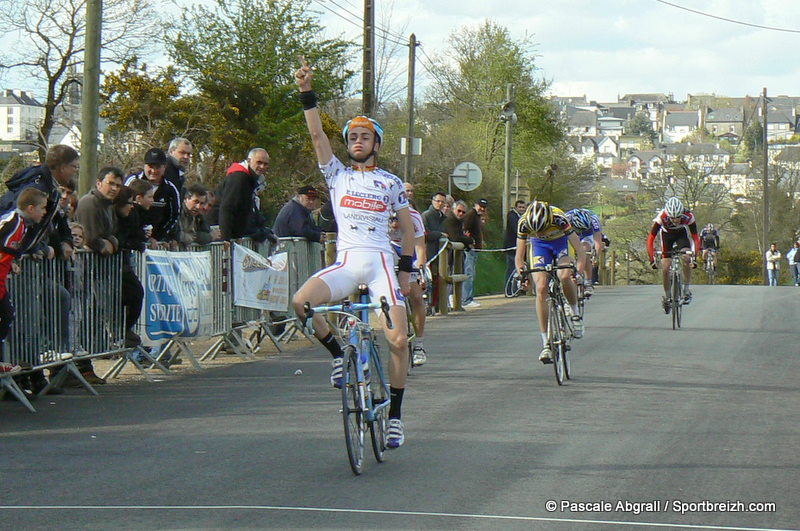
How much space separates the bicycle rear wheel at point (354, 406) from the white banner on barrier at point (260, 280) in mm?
7210

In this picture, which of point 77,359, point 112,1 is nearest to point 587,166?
point 112,1

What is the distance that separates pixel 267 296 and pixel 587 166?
178 feet

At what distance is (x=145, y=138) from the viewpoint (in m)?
37.9

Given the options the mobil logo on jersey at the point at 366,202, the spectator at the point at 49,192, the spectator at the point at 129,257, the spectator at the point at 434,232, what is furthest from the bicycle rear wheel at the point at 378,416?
the spectator at the point at 434,232

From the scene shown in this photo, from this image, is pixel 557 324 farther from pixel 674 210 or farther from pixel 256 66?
pixel 256 66

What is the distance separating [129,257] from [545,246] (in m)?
4.15

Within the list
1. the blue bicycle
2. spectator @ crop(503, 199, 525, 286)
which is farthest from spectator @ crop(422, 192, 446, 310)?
the blue bicycle

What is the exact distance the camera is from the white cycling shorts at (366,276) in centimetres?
776

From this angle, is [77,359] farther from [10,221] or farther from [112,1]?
[112,1]

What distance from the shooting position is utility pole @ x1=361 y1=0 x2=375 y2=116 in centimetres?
2805

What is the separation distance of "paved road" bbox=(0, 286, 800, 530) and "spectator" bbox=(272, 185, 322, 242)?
10.5 ft

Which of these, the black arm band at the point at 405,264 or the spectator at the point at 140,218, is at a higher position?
the spectator at the point at 140,218

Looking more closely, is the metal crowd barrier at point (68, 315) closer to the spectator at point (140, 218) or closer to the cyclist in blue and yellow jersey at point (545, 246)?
the spectator at point (140, 218)

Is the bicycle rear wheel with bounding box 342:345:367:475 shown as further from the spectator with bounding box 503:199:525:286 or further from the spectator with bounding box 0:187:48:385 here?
the spectator with bounding box 503:199:525:286
